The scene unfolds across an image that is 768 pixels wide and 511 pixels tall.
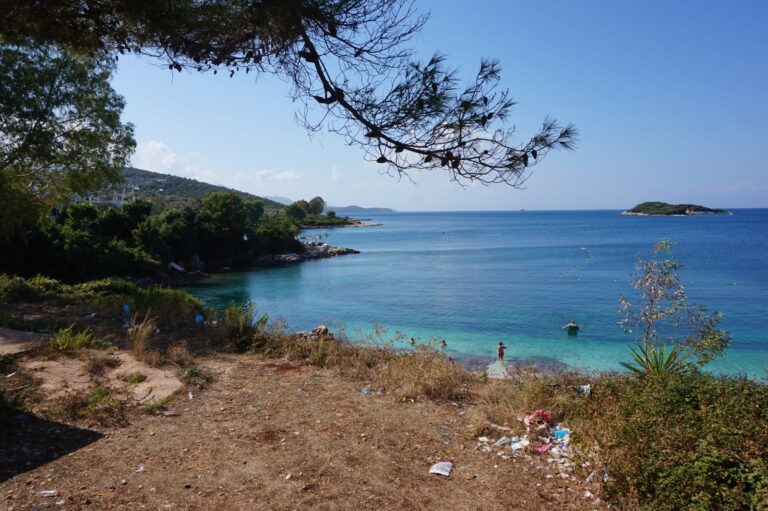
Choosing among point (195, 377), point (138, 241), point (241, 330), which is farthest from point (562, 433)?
point (138, 241)

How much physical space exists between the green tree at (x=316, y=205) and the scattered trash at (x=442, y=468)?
13744cm

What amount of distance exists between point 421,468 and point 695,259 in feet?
162

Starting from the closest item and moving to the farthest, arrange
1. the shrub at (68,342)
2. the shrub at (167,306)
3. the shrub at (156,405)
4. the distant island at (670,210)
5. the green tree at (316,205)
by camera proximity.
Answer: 1. the shrub at (156,405)
2. the shrub at (68,342)
3. the shrub at (167,306)
4. the green tree at (316,205)
5. the distant island at (670,210)

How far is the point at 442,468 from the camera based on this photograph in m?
4.39

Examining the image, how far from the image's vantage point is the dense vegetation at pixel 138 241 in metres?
25.2

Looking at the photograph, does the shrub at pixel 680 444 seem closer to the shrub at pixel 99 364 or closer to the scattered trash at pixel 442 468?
the scattered trash at pixel 442 468

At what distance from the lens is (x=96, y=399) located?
5355 millimetres

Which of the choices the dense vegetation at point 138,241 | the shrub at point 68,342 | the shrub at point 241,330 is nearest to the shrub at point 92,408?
the shrub at point 68,342

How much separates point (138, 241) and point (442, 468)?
35.9 meters

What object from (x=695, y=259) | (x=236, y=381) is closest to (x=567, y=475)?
(x=236, y=381)

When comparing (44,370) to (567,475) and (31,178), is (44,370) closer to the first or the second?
(567,475)

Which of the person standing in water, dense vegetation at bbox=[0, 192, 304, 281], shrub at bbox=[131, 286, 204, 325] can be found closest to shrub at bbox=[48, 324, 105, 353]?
shrub at bbox=[131, 286, 204, 325]

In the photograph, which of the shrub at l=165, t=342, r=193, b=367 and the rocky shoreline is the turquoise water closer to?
the rocky shoreline

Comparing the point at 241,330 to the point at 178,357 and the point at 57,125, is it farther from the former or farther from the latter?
the point at 57,125
